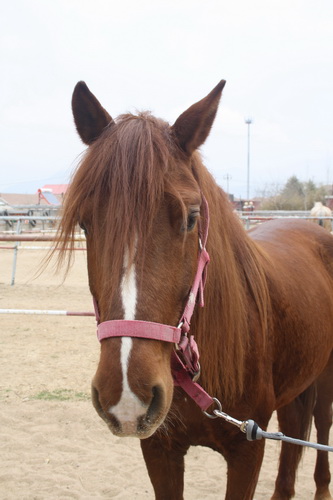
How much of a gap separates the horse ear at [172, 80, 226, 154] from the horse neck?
0.93 feet

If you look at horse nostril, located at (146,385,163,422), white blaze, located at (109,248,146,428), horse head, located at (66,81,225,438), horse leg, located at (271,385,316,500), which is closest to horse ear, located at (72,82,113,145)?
→ horse head, located at (66,81,225,438)

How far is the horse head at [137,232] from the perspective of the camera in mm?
1438

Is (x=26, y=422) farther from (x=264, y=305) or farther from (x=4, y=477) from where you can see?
(x=264, y=305)

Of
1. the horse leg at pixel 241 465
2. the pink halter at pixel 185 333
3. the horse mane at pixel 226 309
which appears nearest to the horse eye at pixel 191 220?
the pink halter at pixel 185 333

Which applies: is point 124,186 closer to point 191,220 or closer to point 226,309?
point 191,220

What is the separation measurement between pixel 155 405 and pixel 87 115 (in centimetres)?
116

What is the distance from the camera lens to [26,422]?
172 inches

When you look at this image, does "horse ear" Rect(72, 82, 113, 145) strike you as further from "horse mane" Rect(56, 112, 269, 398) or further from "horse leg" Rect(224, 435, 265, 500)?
"horse leg" Rect(224, 435, 265, 500)

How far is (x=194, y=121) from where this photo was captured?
73.2 inches

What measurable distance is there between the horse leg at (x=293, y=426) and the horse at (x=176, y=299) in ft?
1.96

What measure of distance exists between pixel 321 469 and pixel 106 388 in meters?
2.72

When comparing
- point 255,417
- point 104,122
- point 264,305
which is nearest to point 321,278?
point 264,305

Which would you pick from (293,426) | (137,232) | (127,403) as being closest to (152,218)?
(137,232)

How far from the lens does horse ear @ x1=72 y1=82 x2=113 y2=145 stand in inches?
73.7
